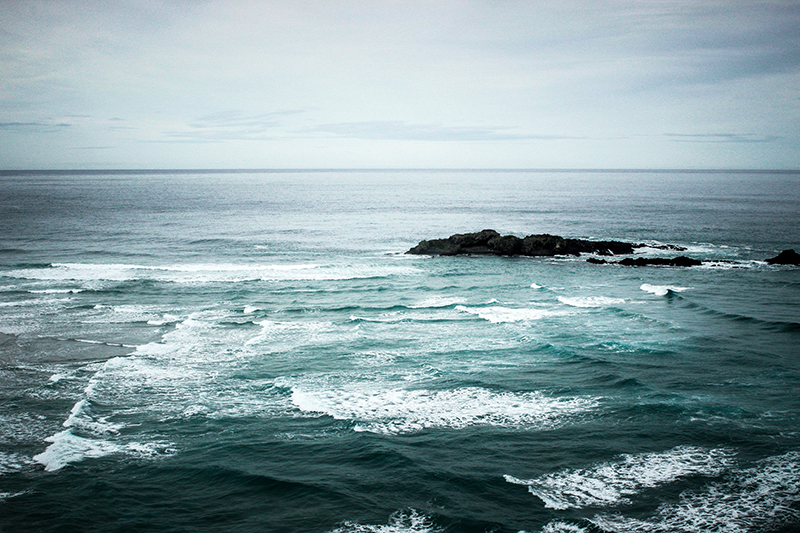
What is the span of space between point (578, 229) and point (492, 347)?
44850 mm

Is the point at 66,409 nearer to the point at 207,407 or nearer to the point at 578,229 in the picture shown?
the point at 207,407

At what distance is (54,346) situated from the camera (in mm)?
23547

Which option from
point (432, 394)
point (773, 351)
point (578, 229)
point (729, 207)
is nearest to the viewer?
point (432, 394)

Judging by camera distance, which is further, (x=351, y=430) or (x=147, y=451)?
(x=351, y=430)

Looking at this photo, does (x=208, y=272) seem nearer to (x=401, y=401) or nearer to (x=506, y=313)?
(x=506, y=313)

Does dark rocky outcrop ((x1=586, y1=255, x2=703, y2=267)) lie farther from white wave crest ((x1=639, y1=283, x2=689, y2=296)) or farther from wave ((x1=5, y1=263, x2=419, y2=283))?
wave ((x1=5, y1=263, x2=419, y2=283))

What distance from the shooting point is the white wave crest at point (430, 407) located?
16.7 metres

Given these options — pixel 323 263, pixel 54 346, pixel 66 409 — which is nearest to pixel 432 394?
pixel 66 409

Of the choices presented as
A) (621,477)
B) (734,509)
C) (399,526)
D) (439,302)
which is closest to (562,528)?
(621,477)

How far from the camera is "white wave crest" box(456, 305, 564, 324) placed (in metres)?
28.9

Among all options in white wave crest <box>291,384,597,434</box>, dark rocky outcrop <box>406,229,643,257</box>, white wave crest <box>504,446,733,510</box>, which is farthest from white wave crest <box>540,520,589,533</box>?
dark rocky outcrop <box>406,229,643,257</box>

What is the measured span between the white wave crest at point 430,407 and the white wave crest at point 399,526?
4.16 meters

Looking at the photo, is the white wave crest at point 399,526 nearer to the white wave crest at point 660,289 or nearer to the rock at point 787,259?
the white wave crest at point 660,289

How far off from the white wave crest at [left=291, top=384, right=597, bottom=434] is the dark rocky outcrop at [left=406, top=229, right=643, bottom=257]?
31431 mm
